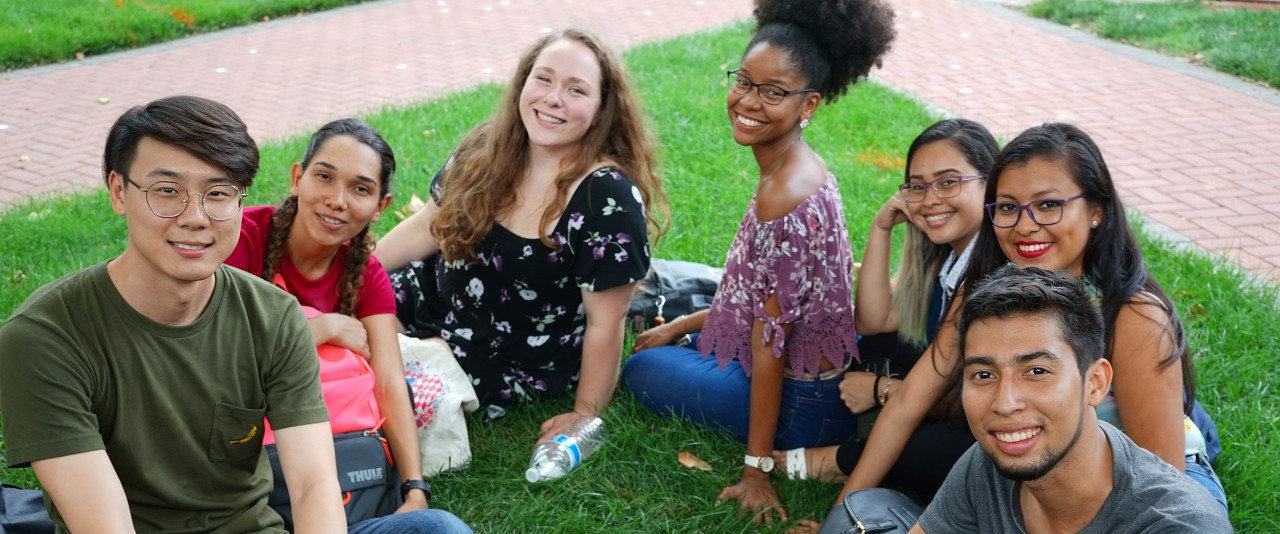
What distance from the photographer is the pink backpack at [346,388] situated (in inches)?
131

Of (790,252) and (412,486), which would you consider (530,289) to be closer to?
(412,486)

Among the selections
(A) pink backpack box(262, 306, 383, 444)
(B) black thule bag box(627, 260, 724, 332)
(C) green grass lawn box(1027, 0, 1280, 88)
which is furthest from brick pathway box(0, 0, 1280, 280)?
(A) pink backpack box(262, 306, 383, 444)

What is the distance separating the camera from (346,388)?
3371 millimetres

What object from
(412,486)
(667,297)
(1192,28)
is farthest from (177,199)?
(1192,28)

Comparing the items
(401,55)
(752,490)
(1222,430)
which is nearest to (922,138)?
(752,490)

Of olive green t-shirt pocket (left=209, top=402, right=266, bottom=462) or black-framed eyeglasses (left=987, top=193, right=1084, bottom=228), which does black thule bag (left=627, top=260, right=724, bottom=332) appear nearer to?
black-framed eyeglasses (left=987, top=193, right=1084, bottom=228)

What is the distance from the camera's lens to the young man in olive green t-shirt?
2297mm

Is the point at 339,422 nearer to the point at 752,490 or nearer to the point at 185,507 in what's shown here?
the point at 185,507

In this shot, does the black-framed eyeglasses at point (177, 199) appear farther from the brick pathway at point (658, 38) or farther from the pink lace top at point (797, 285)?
the brick pathway at point (658, 38)

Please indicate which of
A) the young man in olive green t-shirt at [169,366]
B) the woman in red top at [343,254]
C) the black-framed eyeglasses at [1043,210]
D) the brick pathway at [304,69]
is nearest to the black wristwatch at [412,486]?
the woman in red top at [343,254]

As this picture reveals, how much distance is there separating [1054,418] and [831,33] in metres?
1.56

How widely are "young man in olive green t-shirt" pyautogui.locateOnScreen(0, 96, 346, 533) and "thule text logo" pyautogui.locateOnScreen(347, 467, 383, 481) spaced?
1.79 ft

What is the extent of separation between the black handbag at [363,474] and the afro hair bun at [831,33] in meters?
1.67

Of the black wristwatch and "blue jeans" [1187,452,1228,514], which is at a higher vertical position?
"blue jeans" [1187,452,1228,514]
